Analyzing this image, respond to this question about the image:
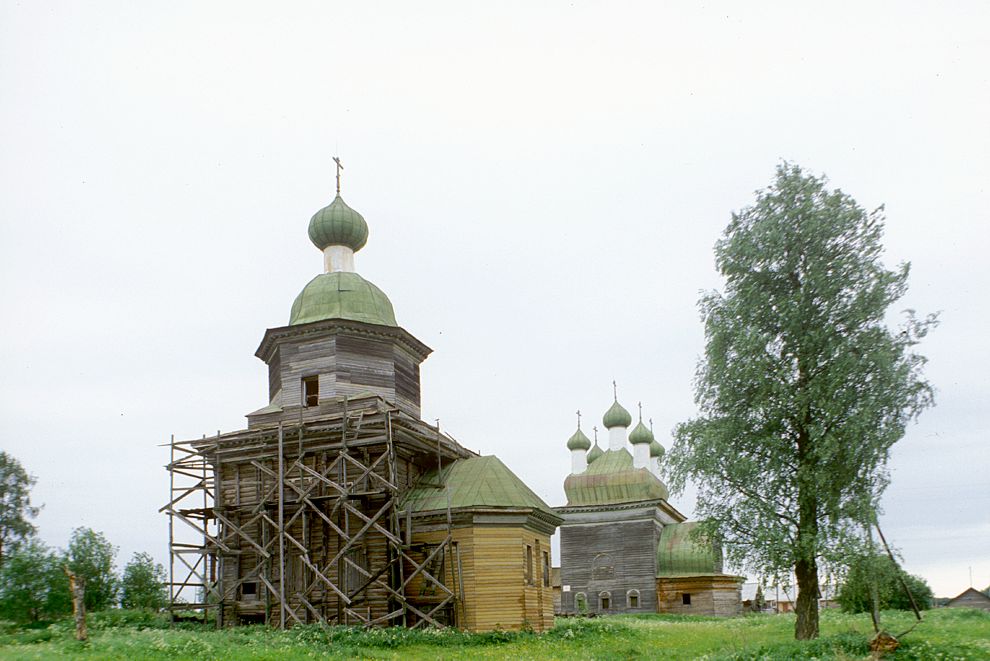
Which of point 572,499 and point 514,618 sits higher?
point 572,499

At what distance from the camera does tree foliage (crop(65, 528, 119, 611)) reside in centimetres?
2938

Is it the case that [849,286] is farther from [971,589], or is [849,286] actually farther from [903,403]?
[971,589]

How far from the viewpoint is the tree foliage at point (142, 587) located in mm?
31562

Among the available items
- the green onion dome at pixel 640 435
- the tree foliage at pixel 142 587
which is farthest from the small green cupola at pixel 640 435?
the tree foliage at pixel 142 587

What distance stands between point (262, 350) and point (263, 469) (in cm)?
534

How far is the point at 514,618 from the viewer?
2489cm

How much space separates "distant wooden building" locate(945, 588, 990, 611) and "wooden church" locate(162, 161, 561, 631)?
102ft

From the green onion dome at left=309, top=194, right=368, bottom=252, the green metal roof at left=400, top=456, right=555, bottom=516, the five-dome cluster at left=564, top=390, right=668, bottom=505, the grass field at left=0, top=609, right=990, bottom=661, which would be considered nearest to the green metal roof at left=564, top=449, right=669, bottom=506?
the five-dome cluster at left=564, top=390, right=668, bottom=505

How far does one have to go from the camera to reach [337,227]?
102 feet

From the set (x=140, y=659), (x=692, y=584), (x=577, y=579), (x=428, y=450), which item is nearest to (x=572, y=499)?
(x=577, y=579)

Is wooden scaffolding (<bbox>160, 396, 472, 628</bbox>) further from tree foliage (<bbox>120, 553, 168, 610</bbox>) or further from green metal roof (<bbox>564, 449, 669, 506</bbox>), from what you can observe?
green metal roof (<bbox>564, 449, 669, 506</bbox>)

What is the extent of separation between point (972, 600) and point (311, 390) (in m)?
39.7

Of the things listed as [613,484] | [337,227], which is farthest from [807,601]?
[613,484]

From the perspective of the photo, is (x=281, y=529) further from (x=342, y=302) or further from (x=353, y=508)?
(x=342, y=302)
